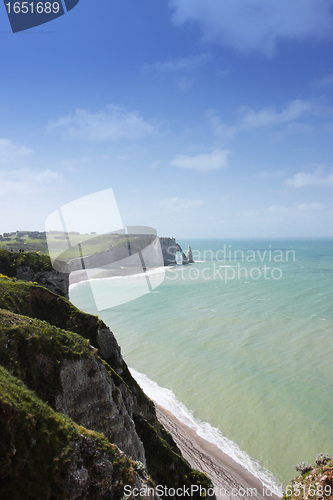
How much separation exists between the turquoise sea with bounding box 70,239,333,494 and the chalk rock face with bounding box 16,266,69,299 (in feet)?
35.9

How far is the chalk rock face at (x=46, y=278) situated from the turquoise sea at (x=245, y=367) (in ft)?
35.9

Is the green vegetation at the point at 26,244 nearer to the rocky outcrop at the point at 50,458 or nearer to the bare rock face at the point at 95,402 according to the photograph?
the bare rock face at the point at 95,402

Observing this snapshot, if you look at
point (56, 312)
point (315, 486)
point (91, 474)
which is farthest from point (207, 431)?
point (91, 474)

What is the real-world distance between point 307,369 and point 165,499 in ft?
68.9

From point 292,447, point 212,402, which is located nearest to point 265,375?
point 212,402

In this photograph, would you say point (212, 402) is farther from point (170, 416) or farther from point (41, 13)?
point (41, 13)

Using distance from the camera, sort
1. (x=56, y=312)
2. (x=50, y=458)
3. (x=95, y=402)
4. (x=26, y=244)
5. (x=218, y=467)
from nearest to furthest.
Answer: (x=50, y=458) → (x=95, y=402) → (x=56, y=312) → (x=218, y=467) → (x=26, y=244)

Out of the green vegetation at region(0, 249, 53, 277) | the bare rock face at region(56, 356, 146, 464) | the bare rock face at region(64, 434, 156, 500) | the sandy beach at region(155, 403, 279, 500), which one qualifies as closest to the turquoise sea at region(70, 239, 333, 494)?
the sandy beach at region(155, 403, 279, 500)

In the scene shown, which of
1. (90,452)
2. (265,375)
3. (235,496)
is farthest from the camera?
(265,375)

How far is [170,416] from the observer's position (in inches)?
798

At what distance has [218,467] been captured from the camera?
16.0 meters

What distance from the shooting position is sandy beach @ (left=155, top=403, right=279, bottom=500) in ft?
47.5

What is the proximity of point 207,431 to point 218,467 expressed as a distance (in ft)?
9.77

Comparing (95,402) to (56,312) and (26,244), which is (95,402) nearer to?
(56,312)
